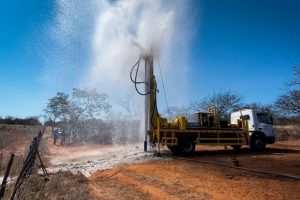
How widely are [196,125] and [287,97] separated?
816 inches

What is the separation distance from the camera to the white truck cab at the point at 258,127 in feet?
78.8

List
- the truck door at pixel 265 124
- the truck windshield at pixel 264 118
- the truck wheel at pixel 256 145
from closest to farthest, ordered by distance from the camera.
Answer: the truck wheel at pixel 256 145
the truck door at pixel 265 124
the truck windshield at pixel 264 118

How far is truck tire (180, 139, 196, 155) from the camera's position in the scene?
69.6 ft

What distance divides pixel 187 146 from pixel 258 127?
621 cm

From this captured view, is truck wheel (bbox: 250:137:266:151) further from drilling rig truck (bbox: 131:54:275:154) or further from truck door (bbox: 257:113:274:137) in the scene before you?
truck door (bbox: 257:113:274:137)

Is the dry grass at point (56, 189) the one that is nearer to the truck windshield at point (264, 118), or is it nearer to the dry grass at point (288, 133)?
the truck windshield at point (264, 118)

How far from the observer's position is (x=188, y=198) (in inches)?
387

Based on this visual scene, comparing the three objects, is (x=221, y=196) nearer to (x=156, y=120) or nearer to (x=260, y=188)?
(x=260, y=188)

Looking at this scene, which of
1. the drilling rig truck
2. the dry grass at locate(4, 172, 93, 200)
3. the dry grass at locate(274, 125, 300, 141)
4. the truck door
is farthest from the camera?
the dry grass at locate(274, 125, 300, 141)

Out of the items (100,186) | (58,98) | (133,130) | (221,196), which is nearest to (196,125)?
(100,186)

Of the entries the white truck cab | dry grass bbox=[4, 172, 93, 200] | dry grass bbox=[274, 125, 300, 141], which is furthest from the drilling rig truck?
dry grass bbox=[274, 125, 300, 141]

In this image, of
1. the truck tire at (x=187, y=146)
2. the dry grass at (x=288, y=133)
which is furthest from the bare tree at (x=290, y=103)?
the truck tire at (x=187, y=146)

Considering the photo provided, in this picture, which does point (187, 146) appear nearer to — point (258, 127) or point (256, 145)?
point (256, 145)

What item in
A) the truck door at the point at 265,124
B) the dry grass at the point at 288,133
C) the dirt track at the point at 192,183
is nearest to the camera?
the dirt track at the point at 192,183
